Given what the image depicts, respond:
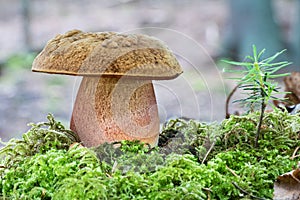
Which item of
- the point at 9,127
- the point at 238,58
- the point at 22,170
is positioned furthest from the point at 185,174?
the point at 238,58

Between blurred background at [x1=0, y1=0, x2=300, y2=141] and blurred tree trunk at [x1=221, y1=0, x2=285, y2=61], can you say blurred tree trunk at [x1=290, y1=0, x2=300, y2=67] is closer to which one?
blurred background at [x1=0, y1=0, x2=300, y2=141]

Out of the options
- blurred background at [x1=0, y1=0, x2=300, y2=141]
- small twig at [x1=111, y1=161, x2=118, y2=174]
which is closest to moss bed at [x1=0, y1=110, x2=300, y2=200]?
small twig at [x1=111, y1=161, x2=118, y2=174]

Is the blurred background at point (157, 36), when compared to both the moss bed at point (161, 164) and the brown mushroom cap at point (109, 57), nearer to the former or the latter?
the moss bed at point (161, 164)

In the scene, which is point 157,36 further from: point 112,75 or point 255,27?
point 112,75

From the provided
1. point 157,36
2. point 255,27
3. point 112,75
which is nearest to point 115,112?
point 112,75

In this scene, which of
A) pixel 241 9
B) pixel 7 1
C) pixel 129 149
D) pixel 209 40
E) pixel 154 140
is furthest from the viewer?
pixel 7 1

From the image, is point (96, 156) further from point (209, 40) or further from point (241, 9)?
point (209, 40)
